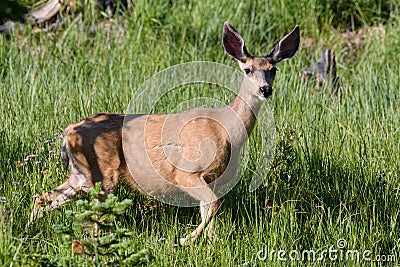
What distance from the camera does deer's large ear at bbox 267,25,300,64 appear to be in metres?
5.41

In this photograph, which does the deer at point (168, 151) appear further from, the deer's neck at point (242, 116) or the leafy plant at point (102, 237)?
the leafy plant at point (102, 237)

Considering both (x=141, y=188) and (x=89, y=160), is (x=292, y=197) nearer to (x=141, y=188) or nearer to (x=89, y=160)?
(x=141, y=188)

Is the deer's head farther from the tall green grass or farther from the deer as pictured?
the tall green grass

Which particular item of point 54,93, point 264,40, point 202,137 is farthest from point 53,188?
point 264,40

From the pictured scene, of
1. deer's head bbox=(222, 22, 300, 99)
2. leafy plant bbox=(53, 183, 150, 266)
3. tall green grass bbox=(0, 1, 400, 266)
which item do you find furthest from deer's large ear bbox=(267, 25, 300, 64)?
leafy plant bbox=(53, 183, 150, 266)

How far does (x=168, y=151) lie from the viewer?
16.7 feet

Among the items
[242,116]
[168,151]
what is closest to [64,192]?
[168,151]

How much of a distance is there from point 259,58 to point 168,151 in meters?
0.94

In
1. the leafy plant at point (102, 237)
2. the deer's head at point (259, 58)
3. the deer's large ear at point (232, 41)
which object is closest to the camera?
the leafy plant at point (102, 237)

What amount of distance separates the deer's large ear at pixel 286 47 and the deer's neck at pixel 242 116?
0.39 metres

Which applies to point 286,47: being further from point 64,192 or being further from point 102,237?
point 102,237

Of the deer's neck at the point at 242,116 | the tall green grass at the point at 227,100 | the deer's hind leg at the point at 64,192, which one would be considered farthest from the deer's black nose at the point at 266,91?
the deer's hind leg at the point at 64,192

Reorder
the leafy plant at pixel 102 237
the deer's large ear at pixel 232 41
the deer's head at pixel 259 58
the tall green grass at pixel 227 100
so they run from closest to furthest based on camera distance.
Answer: the leafy plant at pixel 102 237
the tall green grass at pixel 227 100
the deer's head at pixel 259 58
the deer's large ear at pixel 232 41

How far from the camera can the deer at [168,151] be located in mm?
4996
